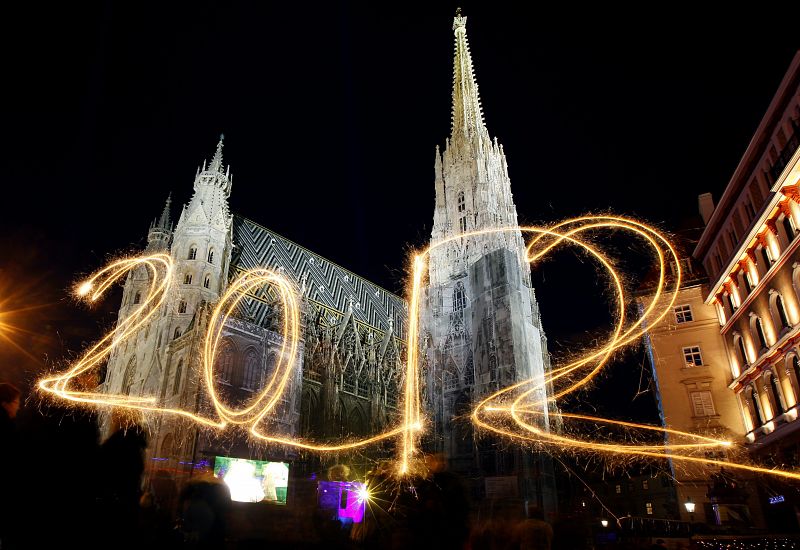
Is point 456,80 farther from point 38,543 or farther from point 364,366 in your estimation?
point 38,543

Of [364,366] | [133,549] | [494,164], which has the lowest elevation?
[133,549]

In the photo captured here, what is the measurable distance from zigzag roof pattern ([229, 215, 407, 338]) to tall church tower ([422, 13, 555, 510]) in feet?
36.4

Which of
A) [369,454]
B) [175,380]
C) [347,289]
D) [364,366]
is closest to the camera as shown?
[175,380]

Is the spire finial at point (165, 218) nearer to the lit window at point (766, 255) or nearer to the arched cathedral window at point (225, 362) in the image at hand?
the arched cathedral window at point (225, 362)

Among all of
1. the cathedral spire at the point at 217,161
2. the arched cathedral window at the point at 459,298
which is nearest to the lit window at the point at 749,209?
the arched cathedral window at the point at 459,298

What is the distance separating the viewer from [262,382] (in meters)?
33.2

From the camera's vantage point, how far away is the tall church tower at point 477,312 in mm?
32156

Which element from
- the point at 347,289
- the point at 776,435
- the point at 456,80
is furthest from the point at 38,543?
the point at 456,80

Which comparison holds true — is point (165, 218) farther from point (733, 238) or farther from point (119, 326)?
point (733, 238)

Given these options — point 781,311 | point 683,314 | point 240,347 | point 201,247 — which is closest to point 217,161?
point 201,247

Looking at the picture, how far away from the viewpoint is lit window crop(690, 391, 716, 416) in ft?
89.1

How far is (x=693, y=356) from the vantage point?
29000 mm

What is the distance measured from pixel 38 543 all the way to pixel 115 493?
2.30 feet

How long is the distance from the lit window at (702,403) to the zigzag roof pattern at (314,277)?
27512 millimetres
